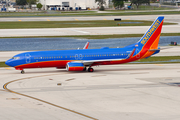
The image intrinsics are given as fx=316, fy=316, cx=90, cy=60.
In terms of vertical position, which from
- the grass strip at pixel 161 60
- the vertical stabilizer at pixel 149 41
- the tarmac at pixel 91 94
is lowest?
the grass strip at pixel 161 60

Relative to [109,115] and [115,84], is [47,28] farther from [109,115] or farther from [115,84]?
[109,115]

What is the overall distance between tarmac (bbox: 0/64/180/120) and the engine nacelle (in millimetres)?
907

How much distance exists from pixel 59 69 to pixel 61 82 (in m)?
12.0

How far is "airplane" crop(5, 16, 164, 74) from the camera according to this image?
2010 inches

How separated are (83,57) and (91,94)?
16.2m

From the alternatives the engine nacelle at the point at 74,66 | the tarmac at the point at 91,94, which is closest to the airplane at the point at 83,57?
the engine nacelle at the point at 74,66

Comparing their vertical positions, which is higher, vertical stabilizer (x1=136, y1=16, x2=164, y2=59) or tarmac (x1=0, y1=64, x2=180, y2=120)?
vertical stabilizer (x1=136, y1=16, x2=164, y2=59)

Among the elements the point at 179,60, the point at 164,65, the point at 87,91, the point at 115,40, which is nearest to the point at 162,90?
the point at 87,91

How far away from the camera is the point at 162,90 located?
127 ft

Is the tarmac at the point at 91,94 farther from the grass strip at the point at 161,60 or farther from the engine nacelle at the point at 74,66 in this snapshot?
the grass strip at the point at 161,60

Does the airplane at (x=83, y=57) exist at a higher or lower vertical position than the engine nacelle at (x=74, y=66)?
higher

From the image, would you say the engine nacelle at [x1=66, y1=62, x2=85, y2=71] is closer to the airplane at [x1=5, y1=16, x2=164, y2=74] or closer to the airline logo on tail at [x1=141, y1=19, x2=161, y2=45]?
the airplane at [x1=5, y1=16, x2=164, y2=74]

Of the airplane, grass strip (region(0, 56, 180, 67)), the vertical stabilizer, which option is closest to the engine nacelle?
the airplane

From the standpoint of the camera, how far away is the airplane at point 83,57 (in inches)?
2010
